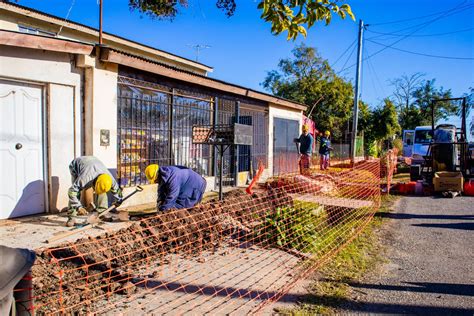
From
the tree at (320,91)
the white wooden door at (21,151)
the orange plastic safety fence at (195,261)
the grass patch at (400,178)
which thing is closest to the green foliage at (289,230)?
the orange plastic safety fence at (195,261)

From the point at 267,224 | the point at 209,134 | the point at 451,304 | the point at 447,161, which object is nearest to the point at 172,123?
the point at 209,134

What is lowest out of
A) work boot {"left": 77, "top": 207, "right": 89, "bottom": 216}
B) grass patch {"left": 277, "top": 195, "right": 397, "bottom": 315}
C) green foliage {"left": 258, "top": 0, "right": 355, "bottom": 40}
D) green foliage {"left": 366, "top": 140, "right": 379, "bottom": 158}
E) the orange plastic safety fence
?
grass patch {"left": 277, "top": 195, "right": 397, "bottom": 315}

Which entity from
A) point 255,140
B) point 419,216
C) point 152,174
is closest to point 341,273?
point 152,174

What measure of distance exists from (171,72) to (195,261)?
4.69 m

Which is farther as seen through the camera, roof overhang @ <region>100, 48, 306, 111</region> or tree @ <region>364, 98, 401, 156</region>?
tree @ <region>364, 98, 401, 156</region>

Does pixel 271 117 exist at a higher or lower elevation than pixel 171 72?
lower

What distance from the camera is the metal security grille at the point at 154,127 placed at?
7133 mm

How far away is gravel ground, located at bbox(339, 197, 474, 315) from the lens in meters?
3.57

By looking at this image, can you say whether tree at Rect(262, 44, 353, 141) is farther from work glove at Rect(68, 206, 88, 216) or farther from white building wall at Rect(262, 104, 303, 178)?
work glove at Rect(68, 206, 88, 216)

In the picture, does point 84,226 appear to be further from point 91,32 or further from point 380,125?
point 380,125

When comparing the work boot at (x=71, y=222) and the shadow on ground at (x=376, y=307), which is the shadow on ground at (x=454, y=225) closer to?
the shadow on ground at (x=376, y=307)

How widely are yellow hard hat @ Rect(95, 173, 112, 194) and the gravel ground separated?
395cm

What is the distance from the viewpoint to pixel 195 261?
4422 millimetres

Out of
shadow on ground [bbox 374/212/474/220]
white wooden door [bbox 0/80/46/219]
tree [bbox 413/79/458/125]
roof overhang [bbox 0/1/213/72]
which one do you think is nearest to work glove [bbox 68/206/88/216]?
white wooden door [bbox 0/80/46/219]
